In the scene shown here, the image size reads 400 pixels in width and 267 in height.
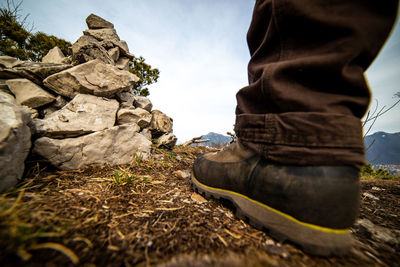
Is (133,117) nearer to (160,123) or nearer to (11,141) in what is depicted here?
(160,123)

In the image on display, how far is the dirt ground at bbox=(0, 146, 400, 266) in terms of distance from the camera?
51cm

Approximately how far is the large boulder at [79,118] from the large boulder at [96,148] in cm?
11

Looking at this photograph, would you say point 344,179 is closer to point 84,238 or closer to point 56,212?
point 84,238

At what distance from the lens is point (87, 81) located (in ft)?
6.46

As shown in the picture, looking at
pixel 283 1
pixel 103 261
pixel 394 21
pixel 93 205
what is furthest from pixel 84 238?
pixel 394 21

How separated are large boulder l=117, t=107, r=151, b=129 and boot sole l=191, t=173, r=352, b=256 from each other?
2.10 meters

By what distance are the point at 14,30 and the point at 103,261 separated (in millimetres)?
10941

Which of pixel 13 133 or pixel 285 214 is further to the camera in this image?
pixel 13 133

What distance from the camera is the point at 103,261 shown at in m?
0.51

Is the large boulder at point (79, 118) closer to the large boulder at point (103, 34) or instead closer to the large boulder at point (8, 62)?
the large boulder at point (8, 62)

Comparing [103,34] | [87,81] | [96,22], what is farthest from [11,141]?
[96,22]

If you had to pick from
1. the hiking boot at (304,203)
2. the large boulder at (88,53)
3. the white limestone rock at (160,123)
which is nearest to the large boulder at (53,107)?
the large boulder at (88,53)

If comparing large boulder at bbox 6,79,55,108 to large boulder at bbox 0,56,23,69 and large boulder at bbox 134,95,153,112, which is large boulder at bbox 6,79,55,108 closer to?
large boulder at bbox 0,56,23,69

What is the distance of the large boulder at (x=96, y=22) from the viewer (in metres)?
3.56
